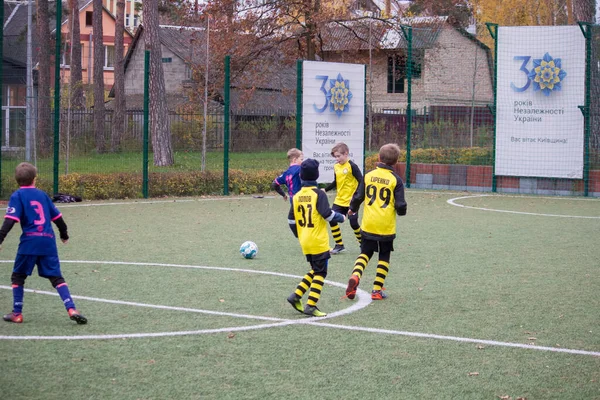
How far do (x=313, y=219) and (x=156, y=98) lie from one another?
1586 centimetres

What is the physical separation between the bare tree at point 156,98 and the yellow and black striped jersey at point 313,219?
1278 cm

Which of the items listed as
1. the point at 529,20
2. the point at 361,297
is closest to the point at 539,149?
the point at 361,297

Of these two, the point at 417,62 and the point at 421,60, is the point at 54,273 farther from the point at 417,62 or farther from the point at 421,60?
the point at 421,60

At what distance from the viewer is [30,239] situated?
677 cm

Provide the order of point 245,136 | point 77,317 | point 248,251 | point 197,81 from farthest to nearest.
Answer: point 197,81
point 245,136
point 248,251
point 77,317

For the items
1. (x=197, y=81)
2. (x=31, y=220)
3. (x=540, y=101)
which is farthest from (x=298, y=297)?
(x=197, y=81)

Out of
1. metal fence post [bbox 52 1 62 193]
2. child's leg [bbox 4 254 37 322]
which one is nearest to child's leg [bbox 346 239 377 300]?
child's leg [bbox 4 254 37 322]

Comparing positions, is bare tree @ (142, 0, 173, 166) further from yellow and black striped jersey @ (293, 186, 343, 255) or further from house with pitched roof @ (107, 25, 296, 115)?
yellow and black striped jersey @ (293, 186, 343, 255)

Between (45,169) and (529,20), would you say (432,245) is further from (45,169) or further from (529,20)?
(529,20)

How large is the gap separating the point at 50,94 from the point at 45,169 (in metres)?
1.65

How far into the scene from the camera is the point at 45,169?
17.6 metres

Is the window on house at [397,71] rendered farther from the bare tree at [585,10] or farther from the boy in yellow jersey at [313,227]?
the boy in yellow jersey at [313,227]

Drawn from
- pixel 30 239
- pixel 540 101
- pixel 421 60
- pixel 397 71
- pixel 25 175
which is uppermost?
pixel 397 71

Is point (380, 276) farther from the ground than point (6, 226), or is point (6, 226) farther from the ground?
point (6, 226)
